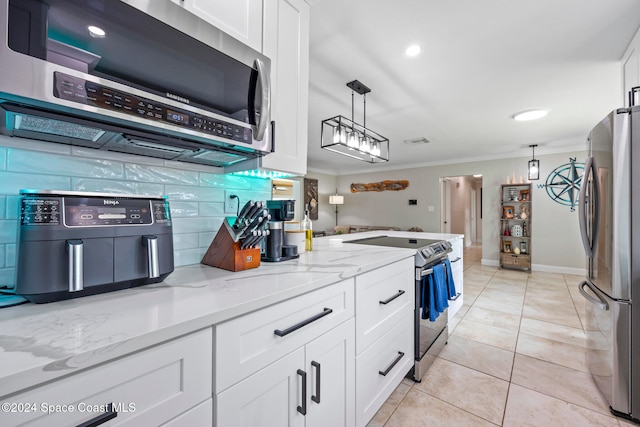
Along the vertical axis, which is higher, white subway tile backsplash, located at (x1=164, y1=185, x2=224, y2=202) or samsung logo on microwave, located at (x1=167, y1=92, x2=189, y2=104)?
samsung logo on microwave, located at (x1=167, y1=92, x2=189, y2=104)

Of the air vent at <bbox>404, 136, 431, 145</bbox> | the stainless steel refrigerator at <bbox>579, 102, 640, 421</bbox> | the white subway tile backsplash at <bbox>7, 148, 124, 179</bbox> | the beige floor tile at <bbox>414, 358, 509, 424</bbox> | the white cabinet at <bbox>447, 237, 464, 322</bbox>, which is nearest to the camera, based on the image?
the white subway tile backsplash at <bbox>7, 148, 124, 179</bbox>

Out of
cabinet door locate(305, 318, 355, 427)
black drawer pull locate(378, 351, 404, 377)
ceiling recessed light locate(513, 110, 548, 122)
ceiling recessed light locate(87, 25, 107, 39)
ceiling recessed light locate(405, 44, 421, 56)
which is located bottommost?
black drawer pull locate(378, 351, 404, 377)

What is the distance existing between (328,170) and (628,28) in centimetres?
660

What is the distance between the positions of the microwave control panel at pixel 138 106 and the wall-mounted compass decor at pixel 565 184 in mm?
5906

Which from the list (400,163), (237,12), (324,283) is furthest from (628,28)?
(400,163)

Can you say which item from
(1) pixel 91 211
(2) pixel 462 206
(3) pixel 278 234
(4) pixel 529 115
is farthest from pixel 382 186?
(1) pixel 91 211

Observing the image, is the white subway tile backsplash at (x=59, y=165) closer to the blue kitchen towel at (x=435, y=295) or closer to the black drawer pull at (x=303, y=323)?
the black drawer pull at (x=303, y=323)

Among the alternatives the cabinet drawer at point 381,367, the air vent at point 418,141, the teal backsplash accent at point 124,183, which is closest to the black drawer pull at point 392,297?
the cabinet drawer at point 381,367

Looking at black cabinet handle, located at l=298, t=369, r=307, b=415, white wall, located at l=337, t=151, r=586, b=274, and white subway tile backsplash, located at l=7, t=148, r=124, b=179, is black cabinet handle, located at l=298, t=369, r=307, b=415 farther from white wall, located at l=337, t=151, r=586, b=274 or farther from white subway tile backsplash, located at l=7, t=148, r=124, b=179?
white wall, located at l=337, t=151, r=586, b=274

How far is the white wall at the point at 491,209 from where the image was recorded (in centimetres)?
498

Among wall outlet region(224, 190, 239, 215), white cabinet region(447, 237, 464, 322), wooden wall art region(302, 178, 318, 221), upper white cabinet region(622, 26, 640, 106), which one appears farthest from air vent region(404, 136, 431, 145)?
wall outlet region(224, 190, 239, 215)

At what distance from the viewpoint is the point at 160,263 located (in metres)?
0.89

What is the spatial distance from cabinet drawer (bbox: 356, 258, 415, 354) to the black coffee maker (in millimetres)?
400

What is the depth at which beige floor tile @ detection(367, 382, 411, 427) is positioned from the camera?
144 centimetres
